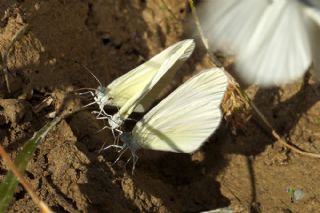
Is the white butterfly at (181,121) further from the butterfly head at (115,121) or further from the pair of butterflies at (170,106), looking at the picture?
the butterfly head at (115,121)

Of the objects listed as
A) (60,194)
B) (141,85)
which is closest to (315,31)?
(141,85)

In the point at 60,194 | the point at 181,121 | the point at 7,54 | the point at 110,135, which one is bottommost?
the point at 181,121

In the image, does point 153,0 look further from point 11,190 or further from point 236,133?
point 11,190

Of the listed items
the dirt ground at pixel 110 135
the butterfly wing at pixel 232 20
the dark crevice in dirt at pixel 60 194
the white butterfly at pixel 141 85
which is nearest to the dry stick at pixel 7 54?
the dirt ground at pixel 110 135

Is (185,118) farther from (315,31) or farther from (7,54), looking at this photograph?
(7,54)

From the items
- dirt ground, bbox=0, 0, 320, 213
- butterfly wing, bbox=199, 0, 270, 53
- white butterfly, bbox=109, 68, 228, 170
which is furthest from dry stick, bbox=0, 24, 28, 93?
butterfly wing, bbox=199, 0, 270, 53

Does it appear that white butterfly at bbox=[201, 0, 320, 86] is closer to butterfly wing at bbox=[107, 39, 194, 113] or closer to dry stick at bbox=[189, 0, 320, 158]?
dry stick at bbox=[189, 0, 320, 158]

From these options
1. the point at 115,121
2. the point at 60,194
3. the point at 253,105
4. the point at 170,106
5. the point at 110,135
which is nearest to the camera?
the point at 60,194
